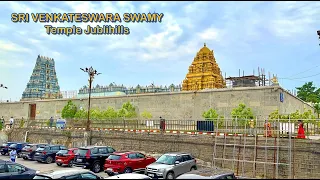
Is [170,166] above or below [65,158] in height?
above

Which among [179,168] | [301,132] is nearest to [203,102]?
[301,132]

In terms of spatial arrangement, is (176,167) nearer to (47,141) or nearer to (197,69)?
(47,141)

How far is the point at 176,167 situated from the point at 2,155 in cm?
2118

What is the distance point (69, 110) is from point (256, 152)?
3595cm

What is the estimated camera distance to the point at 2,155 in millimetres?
29016

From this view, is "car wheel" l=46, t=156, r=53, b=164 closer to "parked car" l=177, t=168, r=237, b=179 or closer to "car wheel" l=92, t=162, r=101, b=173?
"car wheel" l=92, t=162, r=101, b=173

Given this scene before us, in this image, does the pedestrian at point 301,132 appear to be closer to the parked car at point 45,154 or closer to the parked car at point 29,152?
the parked car at point 45,154

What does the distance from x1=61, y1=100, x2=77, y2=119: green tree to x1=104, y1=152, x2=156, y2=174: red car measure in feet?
103

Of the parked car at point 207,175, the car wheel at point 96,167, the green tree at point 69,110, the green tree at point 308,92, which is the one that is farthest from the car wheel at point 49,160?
the green tree at point 308,92

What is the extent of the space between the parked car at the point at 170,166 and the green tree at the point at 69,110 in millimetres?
33357

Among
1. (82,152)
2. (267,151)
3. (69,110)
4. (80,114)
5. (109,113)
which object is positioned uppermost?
(69,110)

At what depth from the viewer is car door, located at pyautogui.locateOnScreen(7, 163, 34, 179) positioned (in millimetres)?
14406

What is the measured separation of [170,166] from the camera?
1617cm

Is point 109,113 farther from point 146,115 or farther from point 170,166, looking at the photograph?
point 170,166
